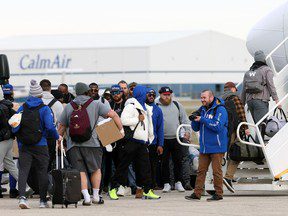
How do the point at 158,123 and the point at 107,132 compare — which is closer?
the point at 107,132

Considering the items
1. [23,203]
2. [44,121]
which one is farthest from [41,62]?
[23,203]

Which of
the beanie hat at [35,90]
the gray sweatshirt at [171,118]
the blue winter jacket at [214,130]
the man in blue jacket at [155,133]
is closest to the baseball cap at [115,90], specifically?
the man in blue jacket at [155,133]

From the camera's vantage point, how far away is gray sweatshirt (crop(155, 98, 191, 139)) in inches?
620

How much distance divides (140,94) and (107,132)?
1.16 meters

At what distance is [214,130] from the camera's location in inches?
508

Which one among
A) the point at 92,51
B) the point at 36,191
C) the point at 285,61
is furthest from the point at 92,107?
the point at 92,51

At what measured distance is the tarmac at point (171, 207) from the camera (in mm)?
11273

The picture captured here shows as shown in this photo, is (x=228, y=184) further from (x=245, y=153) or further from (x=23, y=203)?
(x=23, y=203)

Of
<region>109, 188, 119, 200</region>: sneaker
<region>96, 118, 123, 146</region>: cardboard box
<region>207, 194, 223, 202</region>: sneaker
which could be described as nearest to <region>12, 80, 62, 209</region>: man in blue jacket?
<region>96, 118, 123, 146</region>: cardboard box

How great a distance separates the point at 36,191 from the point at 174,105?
10.7 feet

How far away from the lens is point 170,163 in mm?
16172

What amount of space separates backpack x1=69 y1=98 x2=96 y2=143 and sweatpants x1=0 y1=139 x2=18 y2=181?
75.3 inches

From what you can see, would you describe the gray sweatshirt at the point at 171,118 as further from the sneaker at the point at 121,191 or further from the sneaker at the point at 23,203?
the sneaker at the point at 23,203

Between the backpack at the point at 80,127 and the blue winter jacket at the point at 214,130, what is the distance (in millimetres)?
1528
